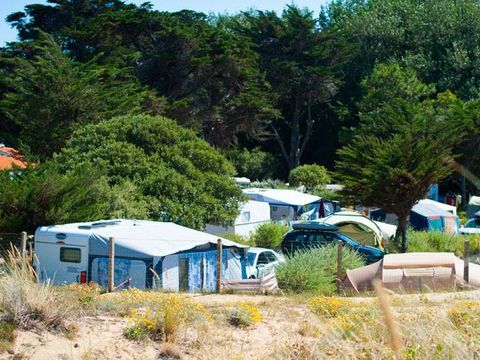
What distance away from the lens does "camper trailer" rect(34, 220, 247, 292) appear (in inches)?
639

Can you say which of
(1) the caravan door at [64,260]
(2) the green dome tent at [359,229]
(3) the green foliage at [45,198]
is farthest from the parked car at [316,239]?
(1) the caravan door at [64,260]

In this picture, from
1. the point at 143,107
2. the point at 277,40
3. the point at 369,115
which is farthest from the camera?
the point at 277,40

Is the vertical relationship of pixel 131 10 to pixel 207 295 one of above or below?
above

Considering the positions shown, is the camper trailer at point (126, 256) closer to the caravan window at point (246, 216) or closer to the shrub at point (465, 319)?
the shrub at point (465, 319)

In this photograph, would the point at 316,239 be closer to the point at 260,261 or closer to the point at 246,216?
the point at 260,261

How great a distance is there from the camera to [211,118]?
4706 cm

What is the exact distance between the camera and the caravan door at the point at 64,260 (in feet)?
54.1

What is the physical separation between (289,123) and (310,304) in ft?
166

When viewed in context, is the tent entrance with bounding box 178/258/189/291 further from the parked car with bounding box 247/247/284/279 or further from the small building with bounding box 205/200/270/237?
the small building with bounding box 205/200/270/237

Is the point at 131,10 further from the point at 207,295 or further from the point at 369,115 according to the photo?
the point at 207,295

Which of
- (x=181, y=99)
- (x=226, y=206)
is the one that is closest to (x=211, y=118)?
(x=181, y=99)

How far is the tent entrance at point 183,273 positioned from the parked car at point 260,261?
222cm

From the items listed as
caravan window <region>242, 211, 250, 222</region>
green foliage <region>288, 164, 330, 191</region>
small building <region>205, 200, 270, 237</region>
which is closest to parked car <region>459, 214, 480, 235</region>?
small building <region>205, 200, 270, 237</region>

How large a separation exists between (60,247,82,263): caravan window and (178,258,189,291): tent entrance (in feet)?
7.37
